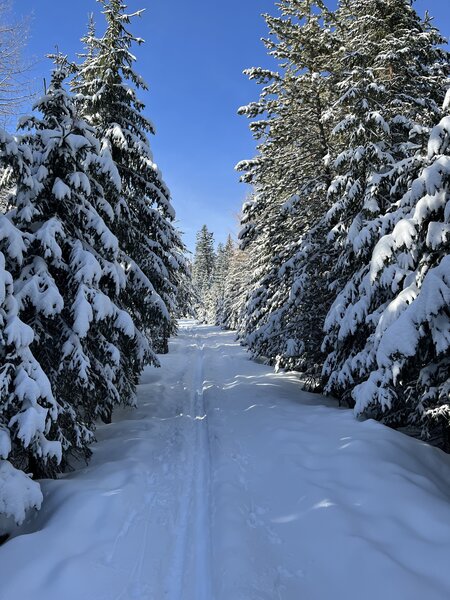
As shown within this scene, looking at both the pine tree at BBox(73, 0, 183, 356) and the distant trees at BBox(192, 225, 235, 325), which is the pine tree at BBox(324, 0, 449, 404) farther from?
the distant trees at BBox(192, 225, 235, 325)

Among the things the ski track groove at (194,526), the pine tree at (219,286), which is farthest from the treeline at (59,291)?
the pine tree at (219,286)

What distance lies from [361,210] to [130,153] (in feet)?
22.0

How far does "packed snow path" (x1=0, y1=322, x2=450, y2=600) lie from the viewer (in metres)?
4.30

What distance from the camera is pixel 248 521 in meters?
5.70

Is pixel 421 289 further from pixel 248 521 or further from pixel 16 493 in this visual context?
pixel 16 493

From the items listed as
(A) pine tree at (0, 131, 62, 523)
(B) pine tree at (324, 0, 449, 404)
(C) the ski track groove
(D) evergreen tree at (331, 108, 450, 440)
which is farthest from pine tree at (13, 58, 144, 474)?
(B) pine tree at (324, 0, 449, 404)

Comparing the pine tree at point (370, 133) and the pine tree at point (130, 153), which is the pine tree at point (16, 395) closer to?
the pine tree at point (130, 153)

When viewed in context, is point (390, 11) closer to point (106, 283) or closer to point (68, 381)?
point (106, 283)

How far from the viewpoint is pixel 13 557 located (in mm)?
4684

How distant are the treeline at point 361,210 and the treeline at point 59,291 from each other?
4.99 meters

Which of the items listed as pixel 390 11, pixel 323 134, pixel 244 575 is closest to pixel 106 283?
pixel 244 575

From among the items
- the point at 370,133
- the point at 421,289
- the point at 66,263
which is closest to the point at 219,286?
the point at 370,133

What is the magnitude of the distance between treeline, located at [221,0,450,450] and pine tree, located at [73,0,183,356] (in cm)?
404

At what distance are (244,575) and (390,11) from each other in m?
14.6
